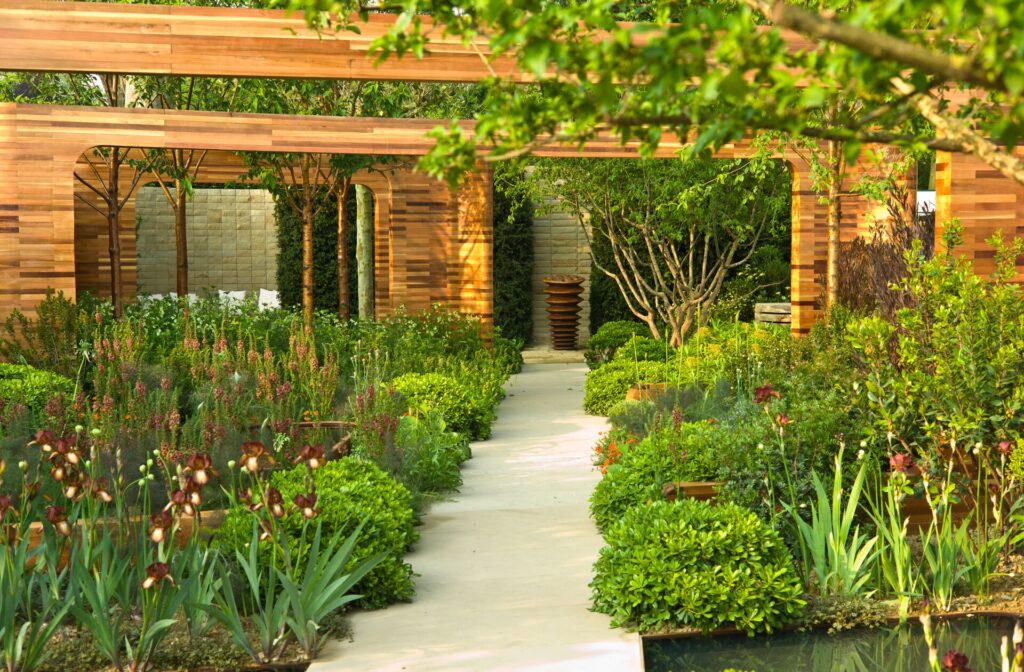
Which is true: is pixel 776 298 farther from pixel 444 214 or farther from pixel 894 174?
pixel 894 174

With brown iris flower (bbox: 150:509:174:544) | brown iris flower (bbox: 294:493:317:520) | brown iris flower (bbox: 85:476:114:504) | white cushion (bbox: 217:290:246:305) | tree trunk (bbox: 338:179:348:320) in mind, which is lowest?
brown iris flower (bbox: 150:509:174:544)

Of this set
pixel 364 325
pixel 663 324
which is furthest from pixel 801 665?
pixel 663 324

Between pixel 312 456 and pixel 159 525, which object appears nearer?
pixel 159 525

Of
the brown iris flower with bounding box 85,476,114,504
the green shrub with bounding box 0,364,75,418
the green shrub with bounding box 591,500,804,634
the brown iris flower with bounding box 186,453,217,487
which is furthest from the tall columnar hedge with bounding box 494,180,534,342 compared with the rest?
the brown iris flower with bounding box 186,453,217,487

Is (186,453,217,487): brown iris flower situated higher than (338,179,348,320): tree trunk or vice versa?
(338,179,348,320): tree trunk

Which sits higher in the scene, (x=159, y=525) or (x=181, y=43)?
(x=181, y=43)

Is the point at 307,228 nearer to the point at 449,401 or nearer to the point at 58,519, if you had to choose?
the point at 449,401

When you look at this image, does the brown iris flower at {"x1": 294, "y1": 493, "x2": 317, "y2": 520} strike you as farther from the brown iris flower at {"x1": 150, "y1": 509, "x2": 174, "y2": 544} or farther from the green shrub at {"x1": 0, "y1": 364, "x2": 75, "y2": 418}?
the green shrub at {"x1": 0, "y1": 364, "x2": 75, "y2": 418}

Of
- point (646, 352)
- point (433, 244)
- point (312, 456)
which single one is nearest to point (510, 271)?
point (433, 244)

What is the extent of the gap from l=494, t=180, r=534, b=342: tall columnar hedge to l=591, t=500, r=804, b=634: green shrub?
1191 cm

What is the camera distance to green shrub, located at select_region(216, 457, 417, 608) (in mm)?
4996

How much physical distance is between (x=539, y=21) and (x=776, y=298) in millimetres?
14369

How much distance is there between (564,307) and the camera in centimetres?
1692

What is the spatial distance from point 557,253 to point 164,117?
8.98 meters
